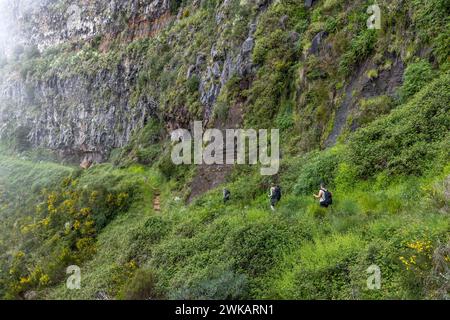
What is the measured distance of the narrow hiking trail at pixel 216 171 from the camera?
18812 millimetres

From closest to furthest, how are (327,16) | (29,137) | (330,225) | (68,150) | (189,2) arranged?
(330,225), (327,16), (189,2), (68,150), (29,137)

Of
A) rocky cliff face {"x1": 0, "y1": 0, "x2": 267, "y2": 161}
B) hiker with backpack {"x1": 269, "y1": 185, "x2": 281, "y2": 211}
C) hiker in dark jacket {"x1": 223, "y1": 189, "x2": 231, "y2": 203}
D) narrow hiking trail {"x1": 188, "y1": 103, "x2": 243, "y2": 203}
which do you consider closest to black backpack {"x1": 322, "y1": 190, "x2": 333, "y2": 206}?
hiker with backpack {"x1": 269, "y1": 185, "x2": 281, "y2": 211}

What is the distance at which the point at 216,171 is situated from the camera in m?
19.5

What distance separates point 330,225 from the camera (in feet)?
34.8

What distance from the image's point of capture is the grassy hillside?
9.01 m

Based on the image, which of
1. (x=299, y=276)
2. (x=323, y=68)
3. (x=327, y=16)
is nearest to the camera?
(x=299, y=276)

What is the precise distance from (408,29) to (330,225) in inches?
319

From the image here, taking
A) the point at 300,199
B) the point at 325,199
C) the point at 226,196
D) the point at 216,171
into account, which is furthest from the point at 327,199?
the point at 216,171

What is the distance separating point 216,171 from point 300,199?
7.00 metres

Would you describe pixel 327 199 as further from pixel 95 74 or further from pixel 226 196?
pixel 95 74

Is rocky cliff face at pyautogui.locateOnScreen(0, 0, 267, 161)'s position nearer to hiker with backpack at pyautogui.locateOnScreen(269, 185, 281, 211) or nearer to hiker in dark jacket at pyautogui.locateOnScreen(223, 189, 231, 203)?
hiker in dark jacket at pyautogui.locateOnScreen(223, 189, 231, 203)
